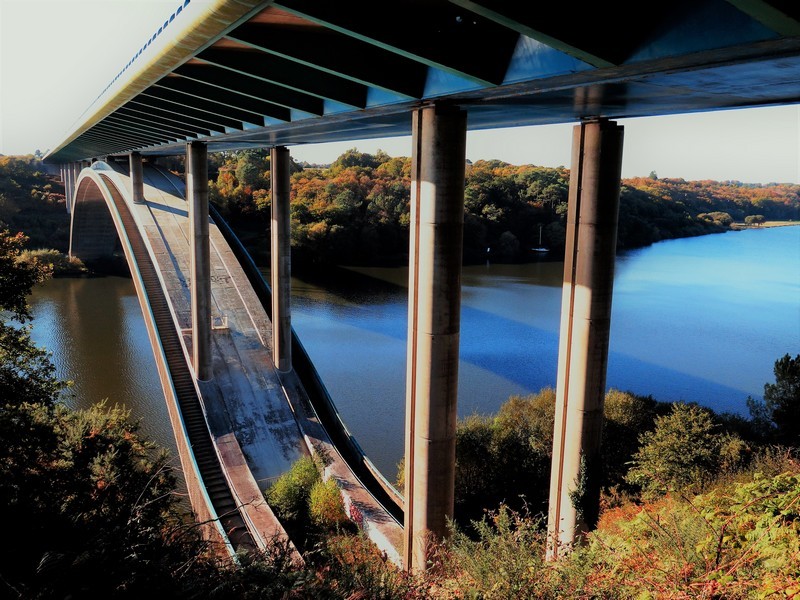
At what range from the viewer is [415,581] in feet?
17.6

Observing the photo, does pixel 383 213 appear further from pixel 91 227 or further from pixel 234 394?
pixel 234 394

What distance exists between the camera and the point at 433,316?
7.74 m

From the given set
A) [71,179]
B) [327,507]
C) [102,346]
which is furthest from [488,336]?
[71,179]

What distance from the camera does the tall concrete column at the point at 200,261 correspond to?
18.6 metres

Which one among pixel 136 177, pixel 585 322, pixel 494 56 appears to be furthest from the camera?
pixel 136 177

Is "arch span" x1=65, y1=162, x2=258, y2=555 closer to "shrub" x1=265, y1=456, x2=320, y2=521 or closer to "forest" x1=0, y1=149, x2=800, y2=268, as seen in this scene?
"shrub" x1=265, y1=456, x2=320, y2=521

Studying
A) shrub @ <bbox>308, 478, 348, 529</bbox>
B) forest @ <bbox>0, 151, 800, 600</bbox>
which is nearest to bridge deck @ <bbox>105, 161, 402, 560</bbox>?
shrub @ <bbox>308, 478, 348, 529</bbox>

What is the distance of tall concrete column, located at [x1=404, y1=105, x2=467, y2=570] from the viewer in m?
7.43

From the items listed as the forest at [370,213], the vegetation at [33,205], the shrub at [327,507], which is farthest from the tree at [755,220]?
the vegetation at [33,205]

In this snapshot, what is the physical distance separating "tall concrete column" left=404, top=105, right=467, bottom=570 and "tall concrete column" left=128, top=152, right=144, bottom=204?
2484 centimetres

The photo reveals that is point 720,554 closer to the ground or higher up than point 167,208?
closer to the ground

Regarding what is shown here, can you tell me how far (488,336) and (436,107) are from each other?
20.5m

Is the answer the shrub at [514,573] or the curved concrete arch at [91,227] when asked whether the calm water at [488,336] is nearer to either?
the curved concrete arch at [91,227]

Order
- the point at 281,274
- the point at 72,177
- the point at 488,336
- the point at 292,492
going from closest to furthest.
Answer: the point at 292,492
the point at 281,274
the point at 488,336
the point at 72,177
